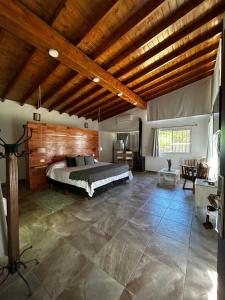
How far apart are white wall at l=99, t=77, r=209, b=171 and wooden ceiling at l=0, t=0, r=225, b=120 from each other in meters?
1.65

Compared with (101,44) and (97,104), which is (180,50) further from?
(97,104)

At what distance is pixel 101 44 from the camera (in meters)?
2.97

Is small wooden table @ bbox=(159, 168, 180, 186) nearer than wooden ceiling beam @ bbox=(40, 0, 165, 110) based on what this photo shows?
No

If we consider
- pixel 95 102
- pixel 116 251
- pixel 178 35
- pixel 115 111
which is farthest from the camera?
pixel 115 111

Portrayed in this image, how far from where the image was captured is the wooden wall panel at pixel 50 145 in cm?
434

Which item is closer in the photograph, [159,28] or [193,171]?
[159,28]

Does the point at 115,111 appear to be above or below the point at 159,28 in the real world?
below

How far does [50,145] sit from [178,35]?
15.2ft

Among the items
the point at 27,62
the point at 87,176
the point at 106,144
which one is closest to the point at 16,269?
the point at 87,176

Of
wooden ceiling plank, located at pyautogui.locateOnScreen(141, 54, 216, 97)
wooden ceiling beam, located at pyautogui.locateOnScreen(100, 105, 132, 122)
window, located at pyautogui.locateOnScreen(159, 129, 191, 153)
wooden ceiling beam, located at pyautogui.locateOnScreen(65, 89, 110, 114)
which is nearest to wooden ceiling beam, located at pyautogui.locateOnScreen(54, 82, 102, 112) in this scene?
wooden ceiling beam, located at pyautogui.locateOnScreen(65, 89, 110, 114)

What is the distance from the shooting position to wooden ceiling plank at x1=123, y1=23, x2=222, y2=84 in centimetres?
317

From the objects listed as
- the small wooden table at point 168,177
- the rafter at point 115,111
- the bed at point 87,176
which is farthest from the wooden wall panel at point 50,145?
the small wooden table at point 168,177

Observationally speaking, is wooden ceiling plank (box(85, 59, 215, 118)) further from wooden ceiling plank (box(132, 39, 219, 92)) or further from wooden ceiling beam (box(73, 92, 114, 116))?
wooden ceiling beam (box(73, 92, 114, 116))

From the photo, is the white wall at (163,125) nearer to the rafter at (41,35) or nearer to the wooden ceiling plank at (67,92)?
the wooden ceiling plank at (67,92)
